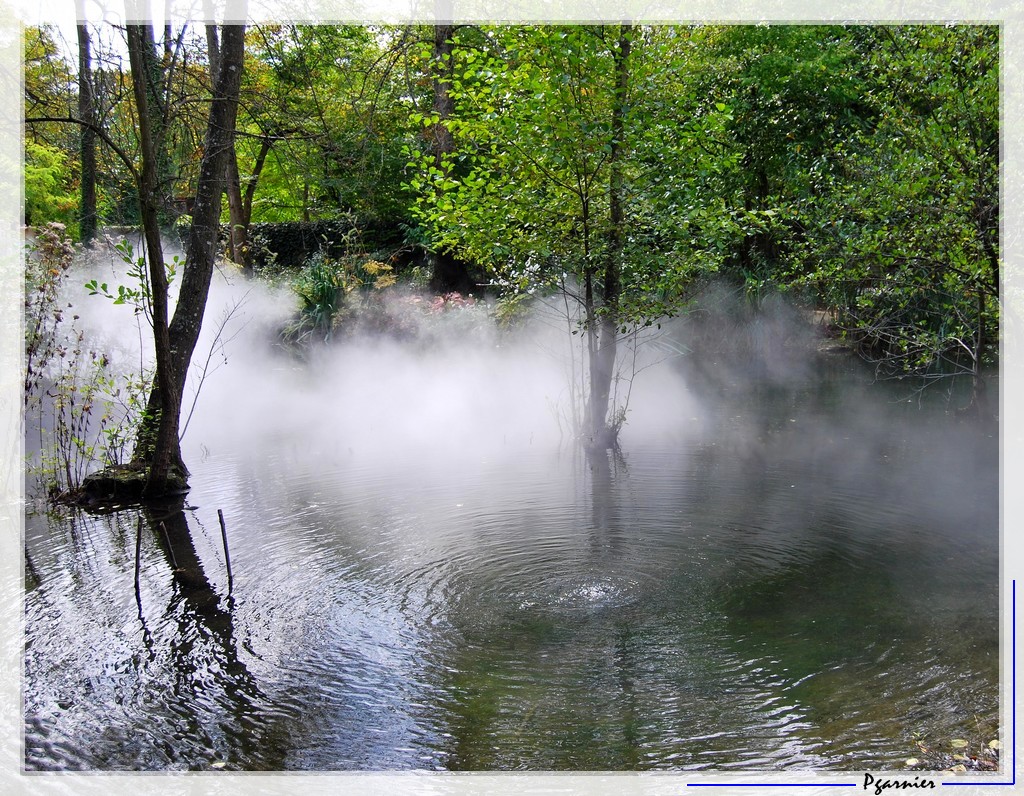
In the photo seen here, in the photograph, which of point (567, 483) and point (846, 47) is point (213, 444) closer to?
point (567, 483)

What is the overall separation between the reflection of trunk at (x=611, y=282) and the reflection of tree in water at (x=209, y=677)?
4.91m

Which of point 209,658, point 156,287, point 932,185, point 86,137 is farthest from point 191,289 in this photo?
point 932,185

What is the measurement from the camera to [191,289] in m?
8.45

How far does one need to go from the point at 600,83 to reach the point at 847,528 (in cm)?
479

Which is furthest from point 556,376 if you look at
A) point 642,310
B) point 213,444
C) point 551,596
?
point 551,596

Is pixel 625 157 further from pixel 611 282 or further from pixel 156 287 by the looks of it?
pixel 156 287

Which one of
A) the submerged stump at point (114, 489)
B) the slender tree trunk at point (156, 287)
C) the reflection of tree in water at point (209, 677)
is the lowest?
the reflection of tree in water at point (209, 677)

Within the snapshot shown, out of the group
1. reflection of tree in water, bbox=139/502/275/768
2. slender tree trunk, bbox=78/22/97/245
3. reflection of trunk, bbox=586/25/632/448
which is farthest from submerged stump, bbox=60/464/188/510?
reflection of trunk, bbox=586/25/632/448

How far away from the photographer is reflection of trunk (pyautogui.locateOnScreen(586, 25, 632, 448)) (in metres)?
8.32

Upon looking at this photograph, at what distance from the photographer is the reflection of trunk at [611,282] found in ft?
27.3

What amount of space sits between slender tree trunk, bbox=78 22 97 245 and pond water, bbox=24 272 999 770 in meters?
3.40

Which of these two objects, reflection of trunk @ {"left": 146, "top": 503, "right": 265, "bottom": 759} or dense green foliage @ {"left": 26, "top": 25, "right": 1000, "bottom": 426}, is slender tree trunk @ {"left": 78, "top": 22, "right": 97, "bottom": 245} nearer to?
dense green foliage @ {"left": 26, "top": 25, "right": 1000, "bottom": 426}
